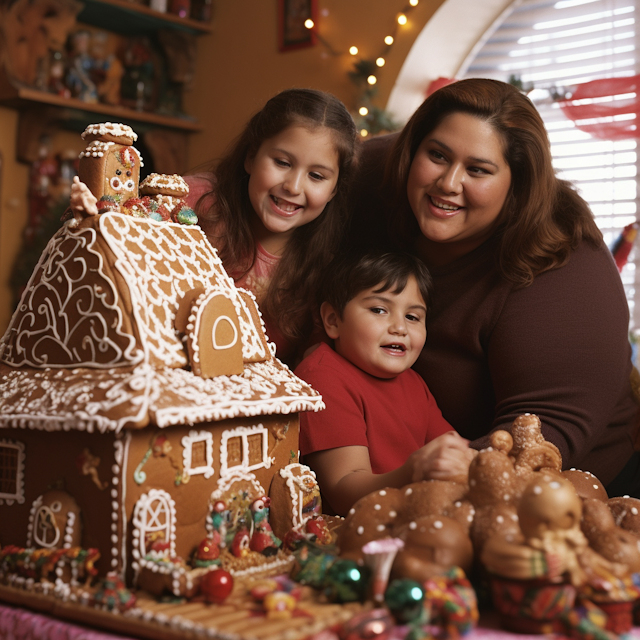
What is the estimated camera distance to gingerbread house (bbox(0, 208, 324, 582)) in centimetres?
95

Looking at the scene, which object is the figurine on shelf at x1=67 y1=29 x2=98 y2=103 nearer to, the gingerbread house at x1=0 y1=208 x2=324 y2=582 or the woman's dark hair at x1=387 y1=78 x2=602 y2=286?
the woman's dark hair at x1=387 y1=78 x2=602 y2=286

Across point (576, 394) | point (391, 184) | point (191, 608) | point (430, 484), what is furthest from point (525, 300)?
point (191, 608)

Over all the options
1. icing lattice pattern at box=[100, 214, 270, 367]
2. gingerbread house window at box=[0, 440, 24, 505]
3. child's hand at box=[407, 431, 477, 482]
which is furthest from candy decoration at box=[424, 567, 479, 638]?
gingerbread house window at box=[0, 440, 24, 505]

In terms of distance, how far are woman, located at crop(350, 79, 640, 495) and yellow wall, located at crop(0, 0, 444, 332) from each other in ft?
7.15

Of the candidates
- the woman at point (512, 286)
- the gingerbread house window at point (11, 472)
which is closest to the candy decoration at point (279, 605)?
the gingerbread house window at point (11, 472)

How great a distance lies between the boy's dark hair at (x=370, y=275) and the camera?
1.55 m

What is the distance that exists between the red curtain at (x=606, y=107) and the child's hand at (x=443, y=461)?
2.67 metres

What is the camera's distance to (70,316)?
105cm

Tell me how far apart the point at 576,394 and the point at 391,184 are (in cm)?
65

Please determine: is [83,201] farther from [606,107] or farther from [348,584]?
[606,107]

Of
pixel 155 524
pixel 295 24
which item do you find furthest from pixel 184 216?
pixel 295 24

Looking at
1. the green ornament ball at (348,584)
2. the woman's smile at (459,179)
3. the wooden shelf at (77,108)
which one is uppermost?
the wooden shelf at (77,108)

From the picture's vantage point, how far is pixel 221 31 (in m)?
4.60

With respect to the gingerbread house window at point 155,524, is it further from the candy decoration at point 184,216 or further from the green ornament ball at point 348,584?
the candy decoration at point 184,216
